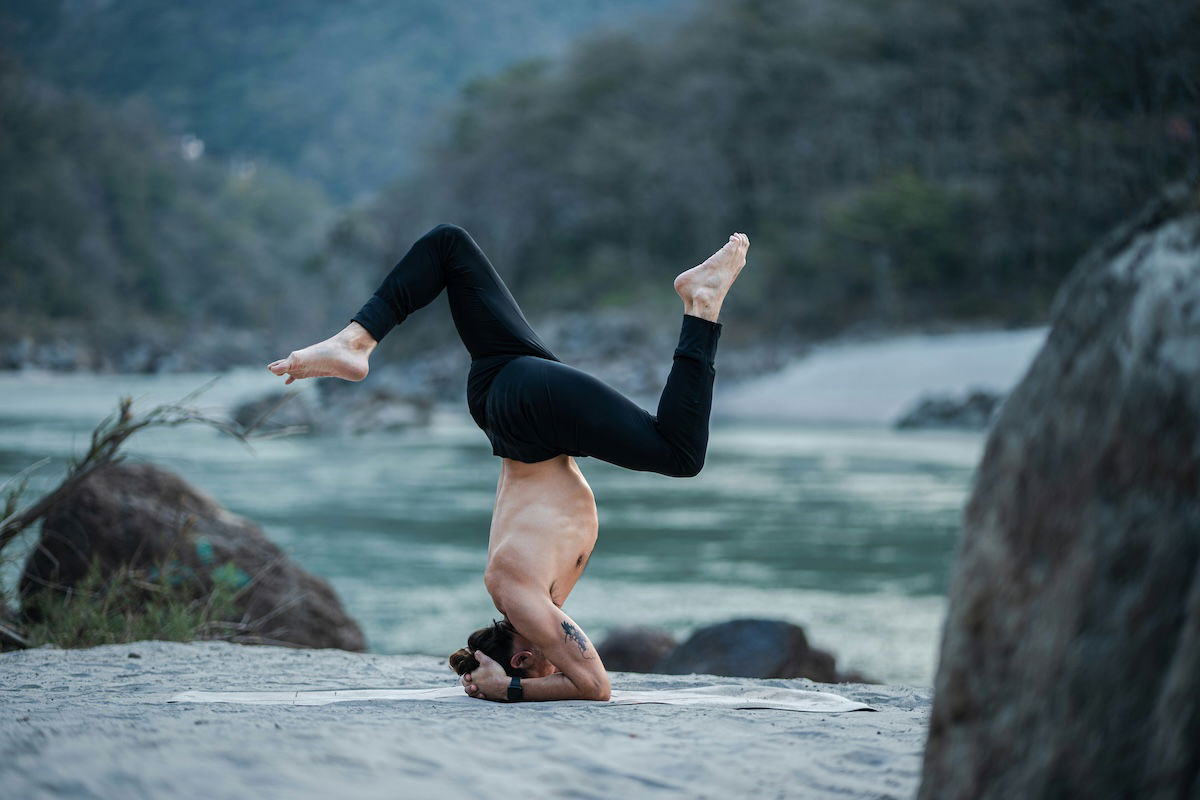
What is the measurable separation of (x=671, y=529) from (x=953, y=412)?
41.7ft

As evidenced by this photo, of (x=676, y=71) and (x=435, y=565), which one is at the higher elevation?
(x=676, y=71)

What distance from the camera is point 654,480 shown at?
1941 cm

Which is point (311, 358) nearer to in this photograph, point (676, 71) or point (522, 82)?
point (676, 71)

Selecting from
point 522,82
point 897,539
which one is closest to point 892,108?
point 522,82

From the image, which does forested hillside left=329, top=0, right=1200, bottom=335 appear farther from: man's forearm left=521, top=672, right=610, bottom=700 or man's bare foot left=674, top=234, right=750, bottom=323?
man's forearm left=521, top=672, right=610, bottom=700

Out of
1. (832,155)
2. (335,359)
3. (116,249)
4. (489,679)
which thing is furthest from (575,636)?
(116,249)

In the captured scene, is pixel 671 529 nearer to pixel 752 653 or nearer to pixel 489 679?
pixel 752 653

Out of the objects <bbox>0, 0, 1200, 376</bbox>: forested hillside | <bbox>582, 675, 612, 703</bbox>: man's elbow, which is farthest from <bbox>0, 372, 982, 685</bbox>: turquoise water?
<bbox>0, 0, 1200, 376</bbox>: forested hillside

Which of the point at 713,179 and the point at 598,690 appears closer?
the point at 598,690

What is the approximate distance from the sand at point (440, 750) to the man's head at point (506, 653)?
144mm

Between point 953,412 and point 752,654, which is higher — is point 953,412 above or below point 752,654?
above

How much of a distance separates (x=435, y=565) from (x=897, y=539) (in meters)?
4.93

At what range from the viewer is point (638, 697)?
3436 millimetres

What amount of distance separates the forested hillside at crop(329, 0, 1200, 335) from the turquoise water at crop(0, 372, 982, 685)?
44.0 ft
